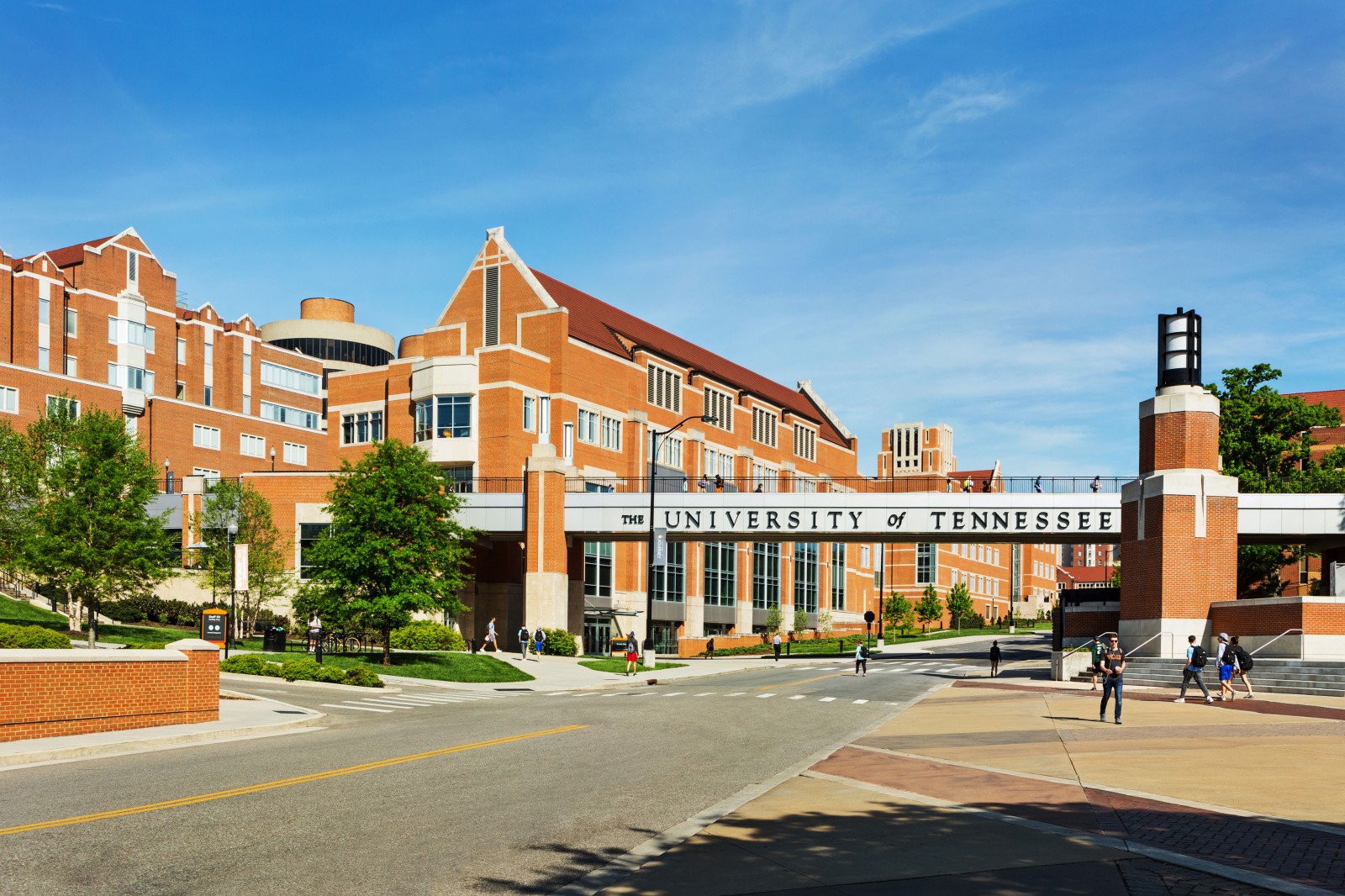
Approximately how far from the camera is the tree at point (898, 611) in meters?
107

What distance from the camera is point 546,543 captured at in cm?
5822

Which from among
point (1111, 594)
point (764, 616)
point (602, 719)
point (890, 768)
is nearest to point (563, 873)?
point (890, 768)

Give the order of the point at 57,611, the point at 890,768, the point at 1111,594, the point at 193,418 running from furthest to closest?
the point at 193,418 → the point at 1111,594 → the point at 57,611 → the point at 890,768

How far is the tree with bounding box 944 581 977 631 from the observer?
Answer: 412 feet

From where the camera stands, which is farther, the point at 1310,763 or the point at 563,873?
the point at 1310,763

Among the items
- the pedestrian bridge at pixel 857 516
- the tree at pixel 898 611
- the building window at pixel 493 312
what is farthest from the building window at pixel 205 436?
the tree at pixel 898 611

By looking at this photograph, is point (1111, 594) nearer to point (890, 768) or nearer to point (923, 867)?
point (890, 768)

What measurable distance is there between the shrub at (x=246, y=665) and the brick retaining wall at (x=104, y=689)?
1384 cm

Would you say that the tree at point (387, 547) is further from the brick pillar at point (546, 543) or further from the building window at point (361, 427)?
the building window at point (361, 427)

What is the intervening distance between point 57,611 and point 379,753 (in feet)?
140

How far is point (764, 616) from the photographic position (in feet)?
297

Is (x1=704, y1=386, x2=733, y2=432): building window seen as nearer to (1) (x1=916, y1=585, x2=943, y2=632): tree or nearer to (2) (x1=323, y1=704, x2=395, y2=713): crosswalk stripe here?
(1) (x1=916, y1=585, x2=943, y2=632): tree

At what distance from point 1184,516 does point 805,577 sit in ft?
195

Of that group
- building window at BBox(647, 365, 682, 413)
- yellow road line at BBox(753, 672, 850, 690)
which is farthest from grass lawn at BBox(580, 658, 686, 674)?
building window at BBox(647, 365, 682, 413)
